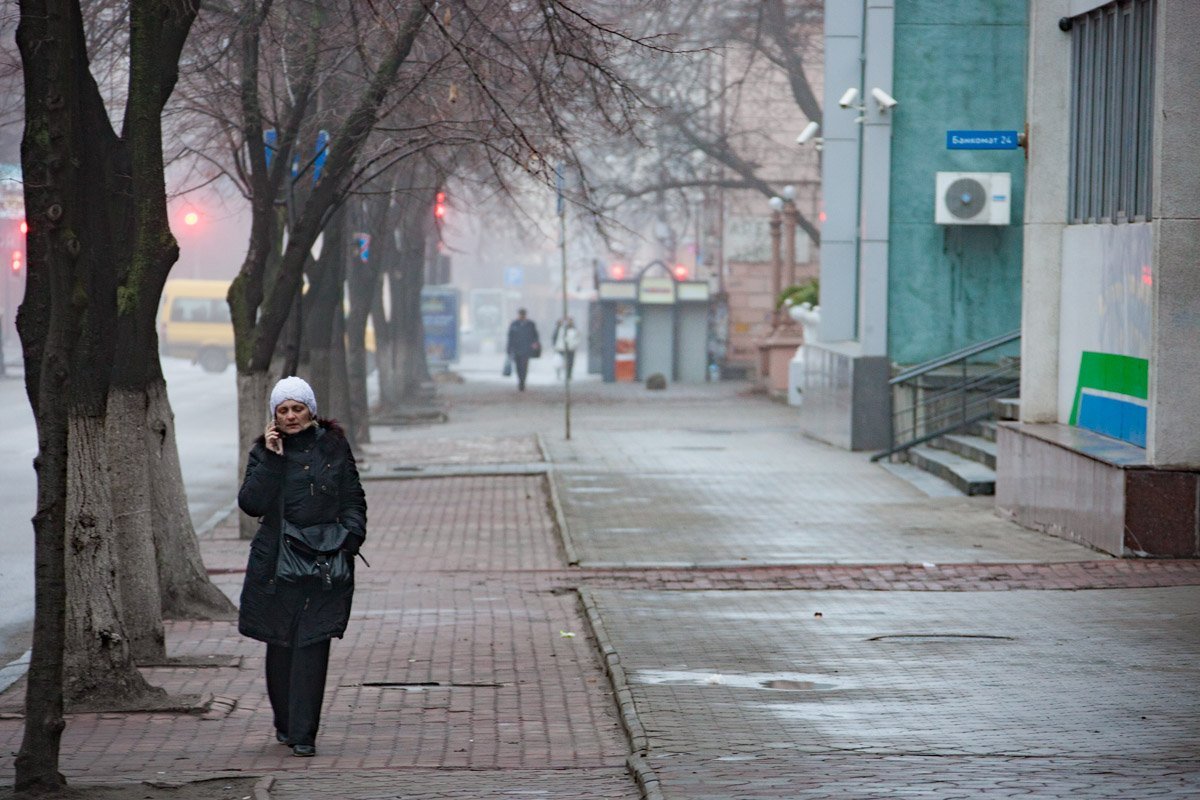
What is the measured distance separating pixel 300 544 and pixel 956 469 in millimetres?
11955

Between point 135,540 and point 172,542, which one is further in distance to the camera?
point 172,542

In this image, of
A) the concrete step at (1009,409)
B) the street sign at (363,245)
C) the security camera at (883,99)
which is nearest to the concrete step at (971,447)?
the concrete step at (1009,409)

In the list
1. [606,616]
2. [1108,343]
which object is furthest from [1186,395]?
[606,616]

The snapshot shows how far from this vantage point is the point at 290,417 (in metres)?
7.20

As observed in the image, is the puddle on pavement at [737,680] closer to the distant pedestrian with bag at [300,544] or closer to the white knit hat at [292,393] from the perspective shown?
the distant pedestrian with bag at [300,544]

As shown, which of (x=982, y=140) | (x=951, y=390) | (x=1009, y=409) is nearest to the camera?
(x=1009, y=409)

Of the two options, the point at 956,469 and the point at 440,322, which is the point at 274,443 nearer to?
the point at 956,469

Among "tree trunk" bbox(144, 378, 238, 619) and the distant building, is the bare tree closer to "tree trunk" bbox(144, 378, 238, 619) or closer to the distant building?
"tree trunk" bbox(144, 378, 238, 619)

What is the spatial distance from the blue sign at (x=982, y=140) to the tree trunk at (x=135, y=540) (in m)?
10.4

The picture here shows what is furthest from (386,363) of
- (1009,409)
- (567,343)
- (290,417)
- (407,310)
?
(290,417)

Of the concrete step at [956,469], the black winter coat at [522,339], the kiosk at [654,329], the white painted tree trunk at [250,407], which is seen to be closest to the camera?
the white painted tree trunk at [250,407]

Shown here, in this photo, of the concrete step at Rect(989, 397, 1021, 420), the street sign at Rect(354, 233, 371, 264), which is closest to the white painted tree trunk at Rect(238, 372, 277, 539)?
the concrete step at Rect(989, 397, 1021, 420)

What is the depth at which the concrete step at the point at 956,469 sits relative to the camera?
1736 centimetres

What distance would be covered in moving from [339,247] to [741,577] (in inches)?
412
